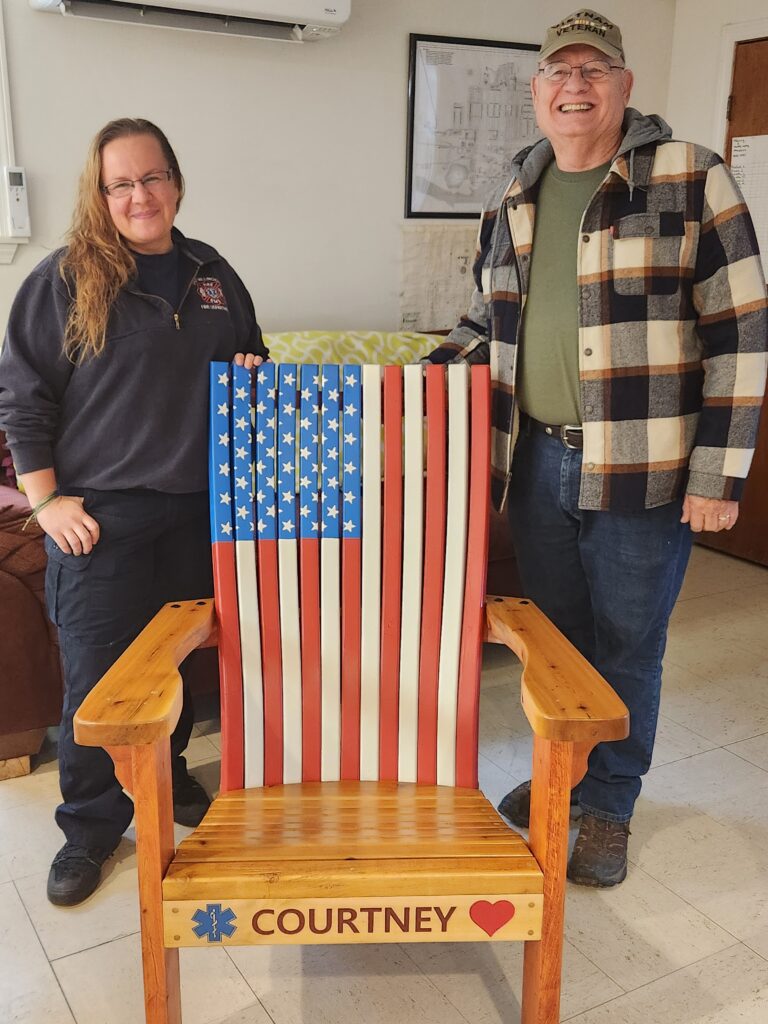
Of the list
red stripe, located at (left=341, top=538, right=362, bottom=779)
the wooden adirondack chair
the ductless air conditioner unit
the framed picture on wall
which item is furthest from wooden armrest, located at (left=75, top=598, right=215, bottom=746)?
the framed picture on wall

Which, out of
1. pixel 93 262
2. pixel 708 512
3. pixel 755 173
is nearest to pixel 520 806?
pixel 708 512

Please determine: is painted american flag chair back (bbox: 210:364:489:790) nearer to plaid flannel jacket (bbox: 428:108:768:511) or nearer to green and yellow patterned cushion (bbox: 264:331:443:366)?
plaid flannel jacket (bbox: 428:108:768:511)

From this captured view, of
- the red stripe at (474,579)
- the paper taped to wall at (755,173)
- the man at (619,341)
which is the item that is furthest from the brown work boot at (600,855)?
the paper taped to wall at (755,173)

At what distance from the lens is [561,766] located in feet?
4.32

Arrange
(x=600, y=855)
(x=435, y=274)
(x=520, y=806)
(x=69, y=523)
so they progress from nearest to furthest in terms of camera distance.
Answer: (x=69, y=523) < (x=600, y=855) < (x=520, y=806) < (x=435, y=274)

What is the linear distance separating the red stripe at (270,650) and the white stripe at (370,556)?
0.14 meters

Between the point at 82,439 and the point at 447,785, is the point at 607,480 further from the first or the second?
the point at 82,439

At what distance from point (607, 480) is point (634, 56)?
312 centimetres

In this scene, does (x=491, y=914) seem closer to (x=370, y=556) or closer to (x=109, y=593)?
(x=370, y=556)

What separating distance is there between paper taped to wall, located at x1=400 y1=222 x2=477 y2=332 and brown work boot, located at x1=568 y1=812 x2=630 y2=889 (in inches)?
91.1

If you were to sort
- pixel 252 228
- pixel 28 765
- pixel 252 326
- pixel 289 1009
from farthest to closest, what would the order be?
1. pixel 252 228
2. pixel 28 765
3. pixel 252 326
4. pixel 289 1009

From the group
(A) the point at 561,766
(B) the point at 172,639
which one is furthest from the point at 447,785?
(B) the point at 172,639

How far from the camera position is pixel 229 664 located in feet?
5.35

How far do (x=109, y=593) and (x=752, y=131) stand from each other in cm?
333
